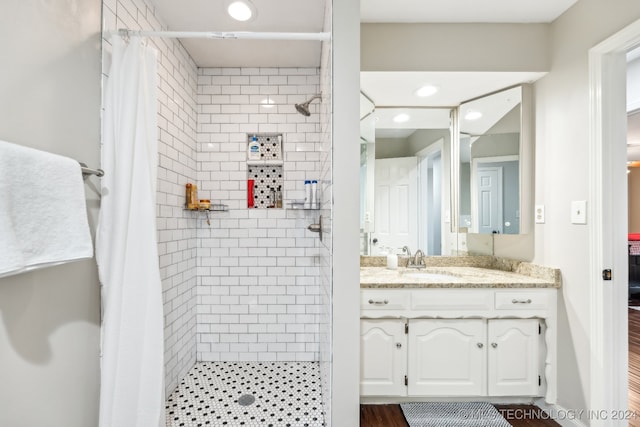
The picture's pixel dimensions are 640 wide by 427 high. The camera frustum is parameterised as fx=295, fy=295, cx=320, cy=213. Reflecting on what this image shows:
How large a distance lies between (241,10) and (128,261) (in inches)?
63.8

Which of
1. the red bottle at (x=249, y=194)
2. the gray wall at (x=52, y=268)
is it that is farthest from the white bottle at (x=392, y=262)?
the gray wall at (x=52, y=268)

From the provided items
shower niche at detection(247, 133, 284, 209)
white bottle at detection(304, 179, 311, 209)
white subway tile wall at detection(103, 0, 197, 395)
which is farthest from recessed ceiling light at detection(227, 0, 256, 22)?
white bottle at detection(304, 179, 311, 209)

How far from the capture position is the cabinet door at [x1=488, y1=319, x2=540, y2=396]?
1.89 m

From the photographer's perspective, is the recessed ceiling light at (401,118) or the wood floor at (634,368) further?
the recessed ceiling light at (401,118)

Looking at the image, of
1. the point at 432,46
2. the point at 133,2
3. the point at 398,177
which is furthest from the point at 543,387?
the point at 133,2

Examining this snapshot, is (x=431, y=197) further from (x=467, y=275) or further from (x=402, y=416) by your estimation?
(x=402, y=416)

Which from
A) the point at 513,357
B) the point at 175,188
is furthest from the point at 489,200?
the point at 175,188

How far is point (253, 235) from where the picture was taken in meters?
2.51

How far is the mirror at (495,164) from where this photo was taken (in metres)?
2.15

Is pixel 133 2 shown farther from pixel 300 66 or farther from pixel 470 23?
pixel 470 23

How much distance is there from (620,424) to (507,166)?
163 cm

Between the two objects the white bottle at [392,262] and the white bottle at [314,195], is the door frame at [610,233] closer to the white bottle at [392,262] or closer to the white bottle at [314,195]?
the white bottle at [392,262]

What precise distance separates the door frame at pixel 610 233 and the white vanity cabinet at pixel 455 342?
0.94 ft

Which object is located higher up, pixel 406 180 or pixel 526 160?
pixel 526 160
